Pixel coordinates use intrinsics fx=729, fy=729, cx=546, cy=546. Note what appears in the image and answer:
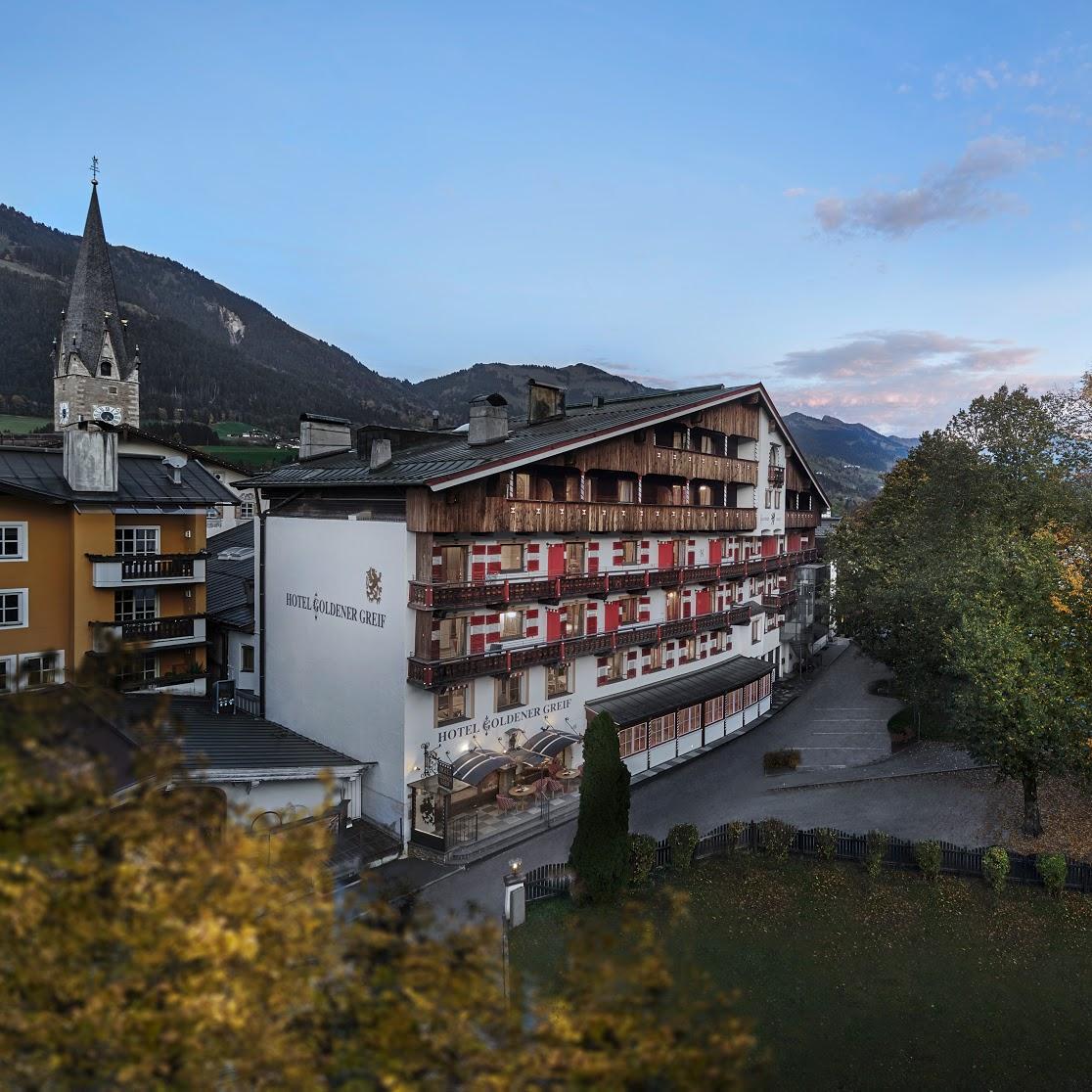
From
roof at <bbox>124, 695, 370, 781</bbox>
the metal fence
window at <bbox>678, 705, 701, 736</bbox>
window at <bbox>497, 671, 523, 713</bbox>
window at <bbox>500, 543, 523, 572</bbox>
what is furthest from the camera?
window at <bbox>678, 705, 701, 736</bbox>

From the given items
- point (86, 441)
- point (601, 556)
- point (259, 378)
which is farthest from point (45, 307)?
point (601, 556)

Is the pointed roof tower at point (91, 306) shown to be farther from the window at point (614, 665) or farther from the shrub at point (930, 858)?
the shrub at point (930, 858)

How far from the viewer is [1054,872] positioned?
20500 millimetres

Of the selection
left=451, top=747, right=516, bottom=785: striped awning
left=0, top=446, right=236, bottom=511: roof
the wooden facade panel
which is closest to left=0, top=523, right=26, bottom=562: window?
left=0, top=446, right=236, bottom=511: roof

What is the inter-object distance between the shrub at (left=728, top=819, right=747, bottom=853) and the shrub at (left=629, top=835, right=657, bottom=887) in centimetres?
309

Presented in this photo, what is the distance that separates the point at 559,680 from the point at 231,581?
56.3ft

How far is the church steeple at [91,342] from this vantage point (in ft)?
218

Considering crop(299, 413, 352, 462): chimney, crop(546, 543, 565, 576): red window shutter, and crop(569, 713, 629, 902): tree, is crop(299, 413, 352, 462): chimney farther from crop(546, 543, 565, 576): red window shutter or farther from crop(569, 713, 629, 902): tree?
crop(569, 713, 629, 902): tree

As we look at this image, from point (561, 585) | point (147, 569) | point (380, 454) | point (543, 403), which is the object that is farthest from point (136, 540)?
point (543, 403)

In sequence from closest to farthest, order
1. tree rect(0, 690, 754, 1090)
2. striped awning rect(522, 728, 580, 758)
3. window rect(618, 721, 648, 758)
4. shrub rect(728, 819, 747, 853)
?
tree rect(0, 690, 754, 1090), shrub rect(728, 819, 747, 853), striped awning rect(522, 728, 580, 758), window rect(618, 721, 648, 758)

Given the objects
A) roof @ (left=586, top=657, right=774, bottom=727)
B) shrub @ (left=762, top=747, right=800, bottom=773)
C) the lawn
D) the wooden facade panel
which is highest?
the wooden facade panel

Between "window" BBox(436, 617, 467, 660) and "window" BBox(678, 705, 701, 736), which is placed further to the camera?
"window" BBox(678, 705, 701, 736)

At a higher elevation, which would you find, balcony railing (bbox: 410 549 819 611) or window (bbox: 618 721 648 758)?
balcony railing (bbox: 410 549 819 611)

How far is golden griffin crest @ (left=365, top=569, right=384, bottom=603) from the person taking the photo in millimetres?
23677
